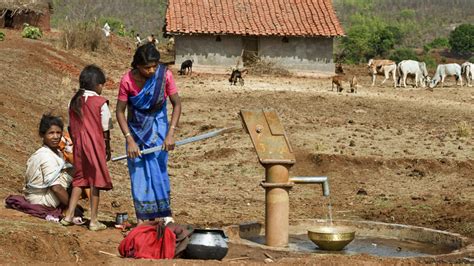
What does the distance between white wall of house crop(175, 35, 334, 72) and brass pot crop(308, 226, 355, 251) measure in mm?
26021

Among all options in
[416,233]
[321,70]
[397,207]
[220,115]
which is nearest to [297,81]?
[321,70]

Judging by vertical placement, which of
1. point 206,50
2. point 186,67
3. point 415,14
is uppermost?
point 415,14

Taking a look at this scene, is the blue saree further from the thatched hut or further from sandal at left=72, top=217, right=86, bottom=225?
the thatched hut

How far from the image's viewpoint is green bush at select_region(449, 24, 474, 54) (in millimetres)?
64688

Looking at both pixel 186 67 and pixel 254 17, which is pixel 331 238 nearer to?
pixel 186 67

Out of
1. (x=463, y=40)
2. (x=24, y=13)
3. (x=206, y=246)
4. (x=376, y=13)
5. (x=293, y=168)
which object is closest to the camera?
(x=206, y=246)

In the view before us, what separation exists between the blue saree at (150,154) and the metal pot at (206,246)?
884mm

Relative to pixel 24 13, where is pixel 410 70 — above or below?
below

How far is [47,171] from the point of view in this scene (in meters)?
8.30

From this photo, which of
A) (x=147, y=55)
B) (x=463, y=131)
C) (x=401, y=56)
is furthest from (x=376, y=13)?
(x=147, y=55)

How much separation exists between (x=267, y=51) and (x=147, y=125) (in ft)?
90.1

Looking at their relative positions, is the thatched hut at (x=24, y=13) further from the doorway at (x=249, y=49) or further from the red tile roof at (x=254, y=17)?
the doorway at (x=249, y=49)

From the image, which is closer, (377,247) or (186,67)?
(377,247)

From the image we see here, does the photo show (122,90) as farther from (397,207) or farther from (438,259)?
(397,207)
